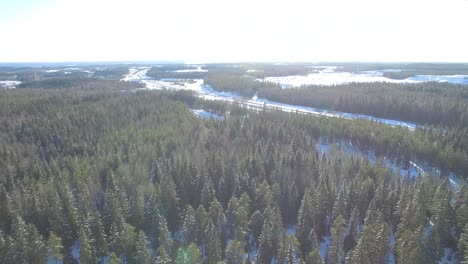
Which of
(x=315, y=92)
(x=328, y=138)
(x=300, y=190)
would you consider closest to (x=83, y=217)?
(x=300, y=190)

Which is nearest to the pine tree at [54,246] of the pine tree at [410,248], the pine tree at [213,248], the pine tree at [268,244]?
the pine tree at [213,248]

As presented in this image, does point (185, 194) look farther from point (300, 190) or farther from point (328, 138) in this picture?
point (328, 138)

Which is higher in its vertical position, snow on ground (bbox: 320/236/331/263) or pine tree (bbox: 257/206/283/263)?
pine tree (bbox: 257/206/283/263)

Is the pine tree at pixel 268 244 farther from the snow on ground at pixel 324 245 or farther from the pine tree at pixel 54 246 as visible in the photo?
the pine tree at pixel 54 246

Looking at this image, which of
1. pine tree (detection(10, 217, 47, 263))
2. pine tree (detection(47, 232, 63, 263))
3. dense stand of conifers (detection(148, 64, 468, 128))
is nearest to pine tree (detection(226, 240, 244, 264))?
pine tree (detection(47, 232, 63, 263))

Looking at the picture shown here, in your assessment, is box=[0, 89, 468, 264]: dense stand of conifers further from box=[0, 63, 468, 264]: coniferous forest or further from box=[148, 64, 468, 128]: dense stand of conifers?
box=[148, 64, 468, 128]: dense stand of conifers

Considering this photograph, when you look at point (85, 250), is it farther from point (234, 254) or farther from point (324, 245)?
point (324, 245)

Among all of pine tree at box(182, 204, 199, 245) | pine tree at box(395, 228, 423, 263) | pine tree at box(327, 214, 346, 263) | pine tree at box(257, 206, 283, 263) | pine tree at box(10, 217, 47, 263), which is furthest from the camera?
pine tree at box(182, 204, 199, 245)
